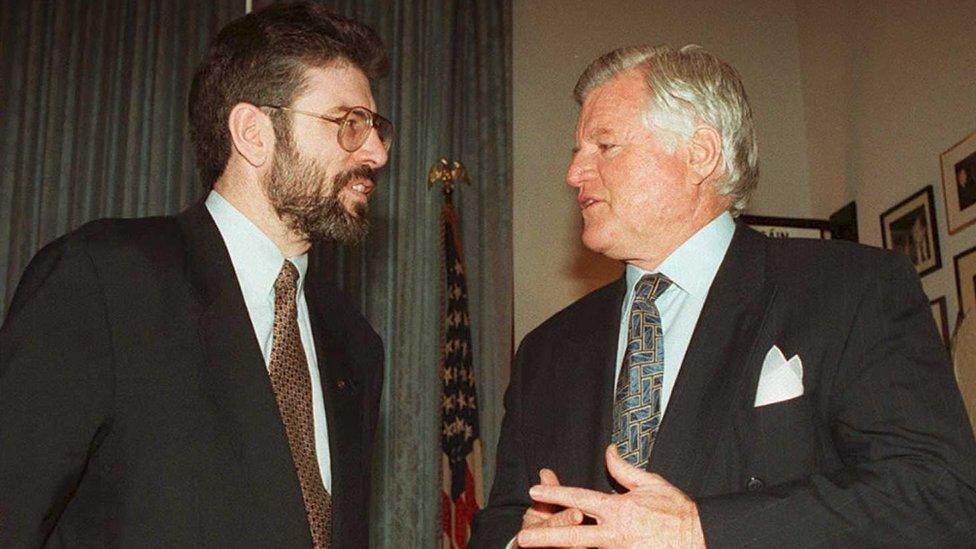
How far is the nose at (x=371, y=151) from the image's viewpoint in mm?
2697

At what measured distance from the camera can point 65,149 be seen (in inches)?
214

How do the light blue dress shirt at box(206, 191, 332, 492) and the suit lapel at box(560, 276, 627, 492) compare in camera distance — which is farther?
the light blue dress shirt at box(206, 191, 332, 492)

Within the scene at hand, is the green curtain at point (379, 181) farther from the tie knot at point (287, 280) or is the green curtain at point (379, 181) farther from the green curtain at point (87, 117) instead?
the tie knot at point (287, 280)

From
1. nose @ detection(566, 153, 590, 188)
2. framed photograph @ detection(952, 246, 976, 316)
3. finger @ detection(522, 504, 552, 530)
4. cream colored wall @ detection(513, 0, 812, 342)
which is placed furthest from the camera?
cream colored wall @ detection(513, 0, 812, 342)

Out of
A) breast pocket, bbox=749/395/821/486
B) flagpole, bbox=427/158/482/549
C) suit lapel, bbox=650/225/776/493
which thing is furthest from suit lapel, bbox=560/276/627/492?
flagpole, bbox=427/158/482/549

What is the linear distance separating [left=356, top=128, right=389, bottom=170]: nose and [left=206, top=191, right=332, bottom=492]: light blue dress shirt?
315 millimetres

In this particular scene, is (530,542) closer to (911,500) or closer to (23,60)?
(911,500)

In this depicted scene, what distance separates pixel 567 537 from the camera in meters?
1.86

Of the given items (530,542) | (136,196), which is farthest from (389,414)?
(530,542)

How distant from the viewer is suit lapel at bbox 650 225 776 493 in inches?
78.7

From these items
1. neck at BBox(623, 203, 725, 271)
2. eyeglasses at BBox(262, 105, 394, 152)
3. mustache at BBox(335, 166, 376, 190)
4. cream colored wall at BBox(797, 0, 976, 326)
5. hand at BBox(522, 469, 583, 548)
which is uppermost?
cream colored wall at BBox(797, 0, 976, 326)

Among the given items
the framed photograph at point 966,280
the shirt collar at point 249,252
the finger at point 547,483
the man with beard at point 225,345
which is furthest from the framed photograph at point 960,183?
the shirt collar at point 249,252

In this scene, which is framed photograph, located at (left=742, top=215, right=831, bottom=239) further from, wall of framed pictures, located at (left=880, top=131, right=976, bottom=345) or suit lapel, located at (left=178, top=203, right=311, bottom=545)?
suit lapel, located at (left=178, top=203, right=311, bottom=545)

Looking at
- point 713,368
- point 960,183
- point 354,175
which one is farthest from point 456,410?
point 713,368
